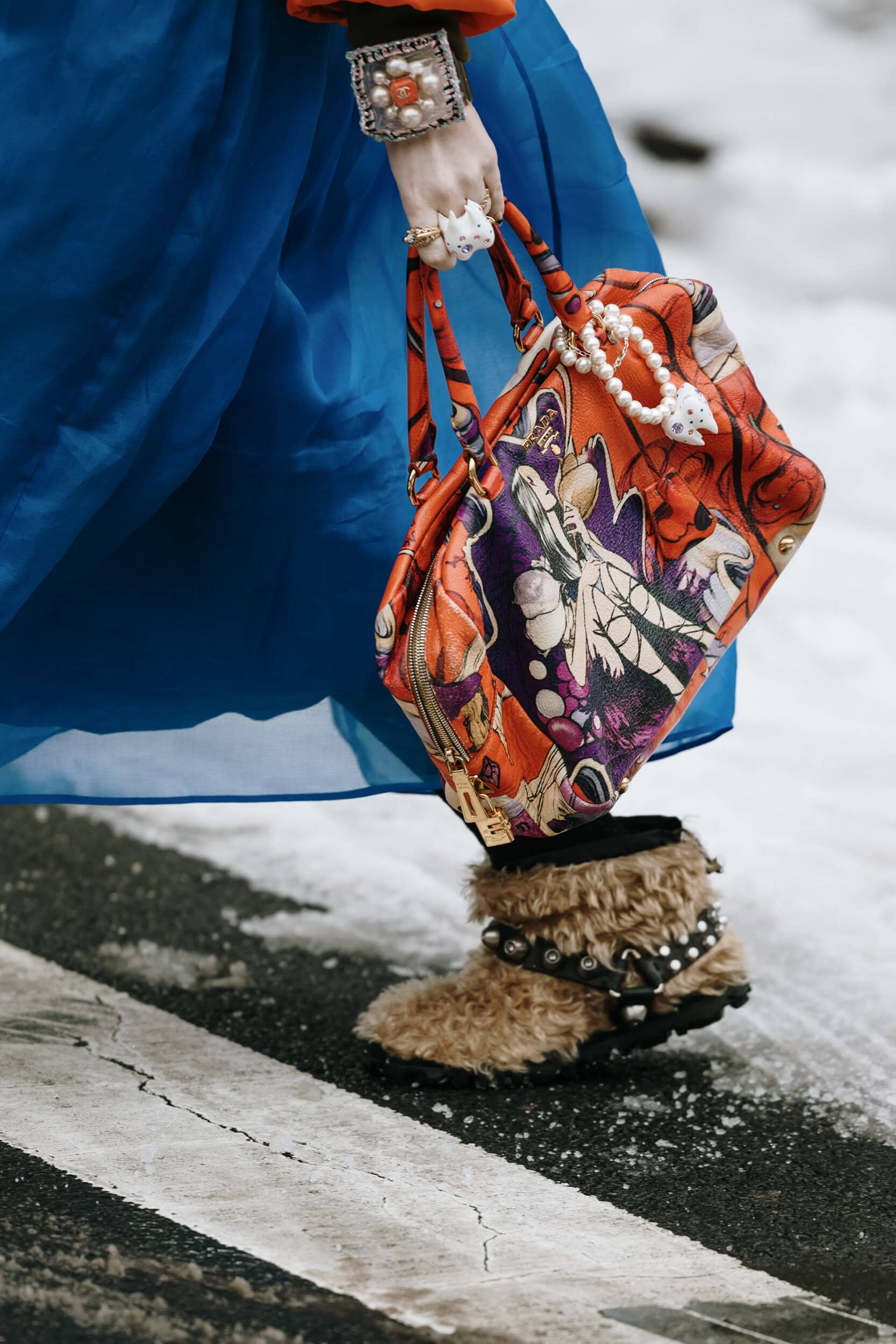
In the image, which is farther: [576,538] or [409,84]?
[576,538]

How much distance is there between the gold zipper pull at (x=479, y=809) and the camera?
123 cm

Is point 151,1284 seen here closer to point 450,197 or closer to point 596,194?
point 450,197

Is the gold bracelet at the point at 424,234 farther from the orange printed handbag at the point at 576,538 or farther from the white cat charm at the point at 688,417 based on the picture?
the white cat charm at the point at 688,417

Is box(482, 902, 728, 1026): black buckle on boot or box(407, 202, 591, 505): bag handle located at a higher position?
box(407, 202, 591, 505): bag handle

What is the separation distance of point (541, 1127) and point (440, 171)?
868 mm

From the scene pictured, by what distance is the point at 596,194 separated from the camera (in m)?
1.49

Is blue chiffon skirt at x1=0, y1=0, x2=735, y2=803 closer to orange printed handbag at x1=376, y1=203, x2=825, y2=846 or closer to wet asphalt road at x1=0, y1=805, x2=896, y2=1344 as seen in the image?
orange printed handbag at x1=376, y1=203, x2=825, y2=846

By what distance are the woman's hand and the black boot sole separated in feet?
2.53

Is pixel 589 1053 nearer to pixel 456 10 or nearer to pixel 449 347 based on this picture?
pixel 449 347

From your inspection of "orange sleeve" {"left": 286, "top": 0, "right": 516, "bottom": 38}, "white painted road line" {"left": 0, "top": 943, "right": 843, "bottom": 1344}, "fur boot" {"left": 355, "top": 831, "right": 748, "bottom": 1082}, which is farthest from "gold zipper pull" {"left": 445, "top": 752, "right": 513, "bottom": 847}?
"orange sleeve" {"left": 286, "top": 0, "right": 516, "bottom": 38}

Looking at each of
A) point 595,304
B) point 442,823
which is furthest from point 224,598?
point 442,823

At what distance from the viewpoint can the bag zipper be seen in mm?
1180

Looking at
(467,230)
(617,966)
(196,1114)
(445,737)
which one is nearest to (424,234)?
(467,230)

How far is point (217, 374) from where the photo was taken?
127 cm
